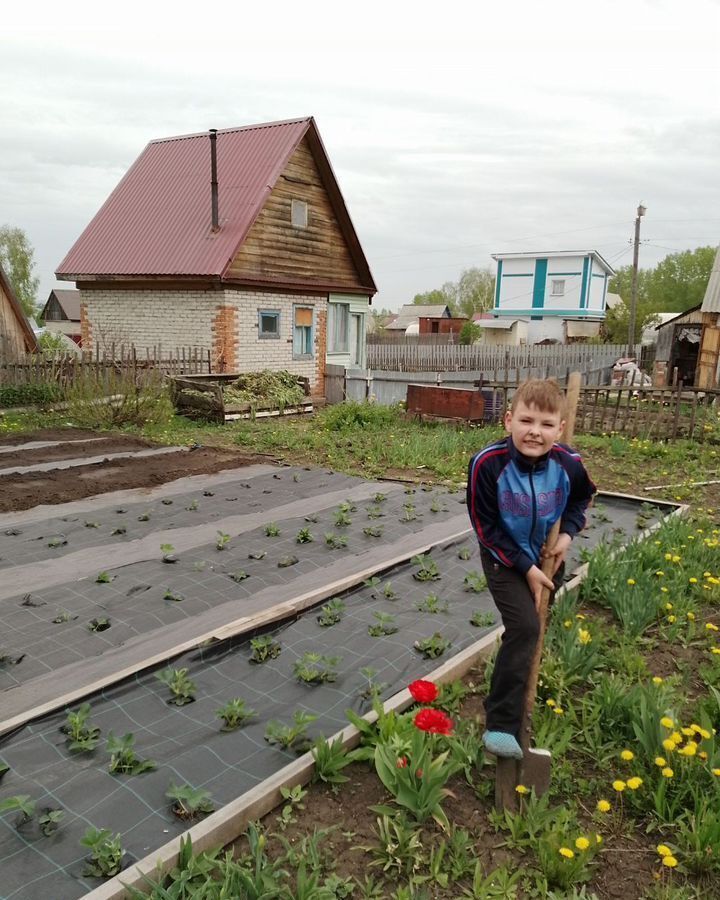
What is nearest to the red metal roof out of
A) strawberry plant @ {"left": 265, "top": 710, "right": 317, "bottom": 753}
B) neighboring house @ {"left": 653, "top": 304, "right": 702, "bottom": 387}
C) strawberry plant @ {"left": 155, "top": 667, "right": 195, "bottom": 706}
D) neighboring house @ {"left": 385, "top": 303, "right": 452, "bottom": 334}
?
strawberry plant @ {"left": 155, "top": 667, "right": 195, "bottom": 706}

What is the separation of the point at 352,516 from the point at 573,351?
2910 cm

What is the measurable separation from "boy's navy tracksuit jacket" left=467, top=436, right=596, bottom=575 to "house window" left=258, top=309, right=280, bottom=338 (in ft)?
51.0

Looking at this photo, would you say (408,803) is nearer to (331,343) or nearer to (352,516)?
(352,516)

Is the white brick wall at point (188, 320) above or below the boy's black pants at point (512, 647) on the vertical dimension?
above

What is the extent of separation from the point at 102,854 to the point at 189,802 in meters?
0.35

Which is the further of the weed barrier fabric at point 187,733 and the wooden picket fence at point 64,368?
the wooden picket fence at point 64,368

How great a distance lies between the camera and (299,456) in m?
10.3

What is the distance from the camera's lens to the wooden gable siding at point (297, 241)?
17.0m

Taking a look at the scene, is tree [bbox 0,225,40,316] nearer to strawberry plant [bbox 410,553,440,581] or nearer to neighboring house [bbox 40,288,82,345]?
neighboring house [bbox 40,288,82,345]

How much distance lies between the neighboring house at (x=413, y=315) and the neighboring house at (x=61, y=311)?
3397 cm

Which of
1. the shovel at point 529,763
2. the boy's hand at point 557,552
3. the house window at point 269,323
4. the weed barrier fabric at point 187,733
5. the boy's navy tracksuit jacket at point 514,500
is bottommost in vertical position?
the weed barrier fabric at point 187,733

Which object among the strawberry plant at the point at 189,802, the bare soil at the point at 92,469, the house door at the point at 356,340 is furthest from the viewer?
the house door at the point at 356,340

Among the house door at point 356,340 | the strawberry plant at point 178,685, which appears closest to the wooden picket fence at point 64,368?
the house door at point 356,340

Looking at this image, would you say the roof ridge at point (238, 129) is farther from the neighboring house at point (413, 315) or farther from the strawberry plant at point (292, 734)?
the neighboring house at point (413, 315)
